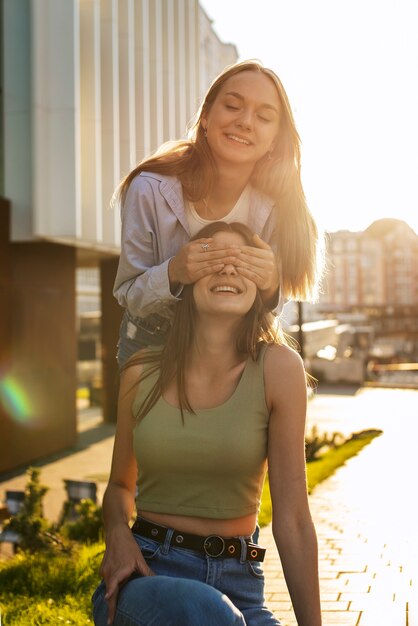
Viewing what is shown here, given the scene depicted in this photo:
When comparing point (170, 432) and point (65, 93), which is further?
point (65, 93)

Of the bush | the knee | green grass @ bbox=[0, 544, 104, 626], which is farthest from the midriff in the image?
the bush

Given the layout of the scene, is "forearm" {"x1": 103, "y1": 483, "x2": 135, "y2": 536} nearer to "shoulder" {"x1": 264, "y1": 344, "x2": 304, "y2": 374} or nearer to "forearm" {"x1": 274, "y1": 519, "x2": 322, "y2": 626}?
"forearm" {"x1": 274, "y1": 519, "x2": 322, "y2": 626}

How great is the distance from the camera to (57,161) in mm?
14977

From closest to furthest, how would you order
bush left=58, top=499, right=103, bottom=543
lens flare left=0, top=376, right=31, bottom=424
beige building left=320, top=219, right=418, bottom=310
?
1. bush left=58, top=499, right=103, bottom=543
2. lens flare left=0, top=376, right=31, bottom=424
3. beige building left=320, top=219, right=418, bottom=310

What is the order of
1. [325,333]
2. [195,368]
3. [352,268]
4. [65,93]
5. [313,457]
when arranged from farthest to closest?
[352,268], [325,333], [65,93], [313,457], [195,368]

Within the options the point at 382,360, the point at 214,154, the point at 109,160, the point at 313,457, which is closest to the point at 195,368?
the point at 214,154

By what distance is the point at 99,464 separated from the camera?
16.1 metres

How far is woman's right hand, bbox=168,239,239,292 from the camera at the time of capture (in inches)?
96.7

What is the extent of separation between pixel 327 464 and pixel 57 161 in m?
6.60

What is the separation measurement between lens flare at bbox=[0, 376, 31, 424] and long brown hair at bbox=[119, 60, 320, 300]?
12.9 metres

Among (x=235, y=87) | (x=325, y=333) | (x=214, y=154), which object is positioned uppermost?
(x=235, y=87)

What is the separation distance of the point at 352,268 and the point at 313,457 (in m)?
129

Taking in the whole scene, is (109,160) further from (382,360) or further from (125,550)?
(382,360)

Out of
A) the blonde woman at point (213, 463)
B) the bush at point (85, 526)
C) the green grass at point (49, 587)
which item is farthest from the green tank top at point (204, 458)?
the bush at point (85, 526)
